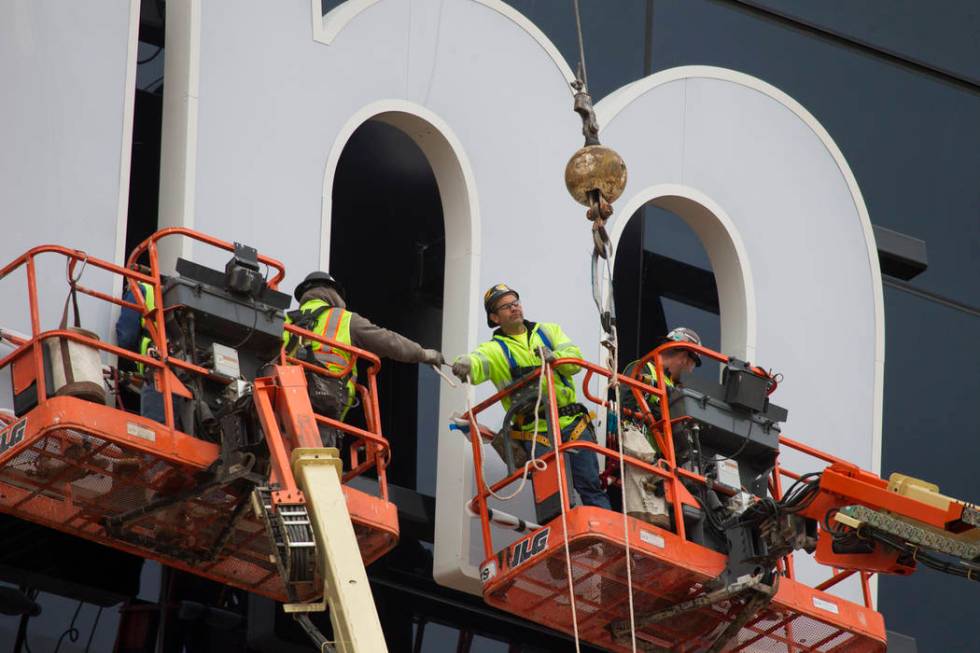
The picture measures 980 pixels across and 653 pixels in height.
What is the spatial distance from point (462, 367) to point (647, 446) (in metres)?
1.45

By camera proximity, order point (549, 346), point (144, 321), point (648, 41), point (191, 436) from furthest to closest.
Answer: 1. point (648, 41)
2. point (549, 346)
3. point (144, 321)
4. point (191, 436)

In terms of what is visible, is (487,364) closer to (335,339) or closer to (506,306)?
(506,306)

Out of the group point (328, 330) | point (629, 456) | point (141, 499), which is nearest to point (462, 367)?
point (328, 330)

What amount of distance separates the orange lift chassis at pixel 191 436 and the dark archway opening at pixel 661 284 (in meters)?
4.59

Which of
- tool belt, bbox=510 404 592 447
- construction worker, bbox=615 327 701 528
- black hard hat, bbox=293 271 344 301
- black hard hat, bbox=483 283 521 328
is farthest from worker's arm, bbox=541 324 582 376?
black hard hat, bbox=293 271 344 301

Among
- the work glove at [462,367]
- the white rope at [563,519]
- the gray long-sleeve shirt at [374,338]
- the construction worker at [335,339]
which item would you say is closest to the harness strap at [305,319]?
the construction worker at [335,339]

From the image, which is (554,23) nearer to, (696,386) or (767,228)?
(767,228)

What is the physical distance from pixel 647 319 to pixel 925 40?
17.5 feet

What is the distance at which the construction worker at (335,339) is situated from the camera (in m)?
16.4

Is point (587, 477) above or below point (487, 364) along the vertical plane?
below

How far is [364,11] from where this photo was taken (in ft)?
60.0

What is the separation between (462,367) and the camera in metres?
16.6

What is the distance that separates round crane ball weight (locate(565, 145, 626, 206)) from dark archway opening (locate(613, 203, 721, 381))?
16.8ft

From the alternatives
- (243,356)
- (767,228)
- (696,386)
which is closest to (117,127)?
(243,356)
